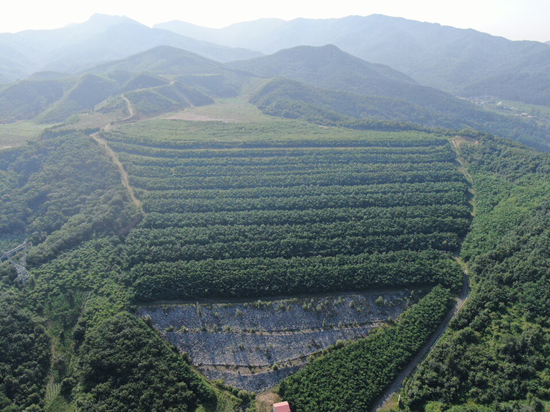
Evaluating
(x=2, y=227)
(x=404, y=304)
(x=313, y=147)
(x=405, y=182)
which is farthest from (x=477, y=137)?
(x=2, y=227)

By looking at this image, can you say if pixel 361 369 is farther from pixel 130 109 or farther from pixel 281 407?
pixel 130 109

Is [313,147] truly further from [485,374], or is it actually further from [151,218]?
[485,374]

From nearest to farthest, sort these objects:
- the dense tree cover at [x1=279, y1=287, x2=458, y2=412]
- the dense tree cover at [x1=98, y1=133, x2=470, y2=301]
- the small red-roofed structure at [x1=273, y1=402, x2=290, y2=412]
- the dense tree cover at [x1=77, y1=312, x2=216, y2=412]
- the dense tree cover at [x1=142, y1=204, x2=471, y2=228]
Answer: the small red-roofed structure at [x1=273, y1=402, x2=290, y2=412] < the dense tree cover at [x1=77, y1=312, x2=216, y2=412] < the dense tree cover at [x1=279, y1=287, x2=458, y2=412] < the dense tree cover at [x1=98, y1=133, x2=470, y2=301] < the dense tree cover at [x1=142, y1=204, x2=471, y2=228]

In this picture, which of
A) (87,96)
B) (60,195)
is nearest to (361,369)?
(60,195)

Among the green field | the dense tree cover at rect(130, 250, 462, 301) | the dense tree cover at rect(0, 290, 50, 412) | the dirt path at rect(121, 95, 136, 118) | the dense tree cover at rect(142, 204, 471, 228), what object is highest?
the dirt path at rect(121, 95, 136, 118)

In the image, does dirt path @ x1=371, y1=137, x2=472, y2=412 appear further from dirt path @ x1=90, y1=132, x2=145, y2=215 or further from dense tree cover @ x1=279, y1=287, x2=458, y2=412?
dirt path @ x1=90, y1=132, x2=145, y2=215

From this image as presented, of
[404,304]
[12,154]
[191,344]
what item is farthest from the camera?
[12,154]

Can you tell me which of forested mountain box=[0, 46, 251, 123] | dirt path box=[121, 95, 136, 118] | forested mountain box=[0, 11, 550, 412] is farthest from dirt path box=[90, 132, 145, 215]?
forested mountain box=[0, 46, 251, 123]
